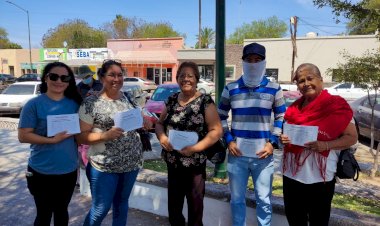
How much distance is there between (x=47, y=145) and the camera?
9.05ft

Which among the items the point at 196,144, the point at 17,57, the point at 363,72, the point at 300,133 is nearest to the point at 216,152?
the point at 196,144

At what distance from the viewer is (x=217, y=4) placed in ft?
14.5

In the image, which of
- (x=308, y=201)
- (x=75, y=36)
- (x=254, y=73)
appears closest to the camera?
(x=308, y=201)

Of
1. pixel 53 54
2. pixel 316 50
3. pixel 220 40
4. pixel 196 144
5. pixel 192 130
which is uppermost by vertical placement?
pixel 53 54

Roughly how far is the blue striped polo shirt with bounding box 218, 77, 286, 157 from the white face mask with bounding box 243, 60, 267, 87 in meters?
0.04

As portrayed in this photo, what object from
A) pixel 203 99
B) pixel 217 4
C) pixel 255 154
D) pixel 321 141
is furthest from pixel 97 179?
pixel 217 4

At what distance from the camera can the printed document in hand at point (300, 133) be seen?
102 inches

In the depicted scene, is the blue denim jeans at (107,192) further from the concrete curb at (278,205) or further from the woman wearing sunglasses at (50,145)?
the concrete curb at (278,205)

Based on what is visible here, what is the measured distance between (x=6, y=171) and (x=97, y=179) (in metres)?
3.93

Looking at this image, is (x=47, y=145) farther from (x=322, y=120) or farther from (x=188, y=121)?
(x=322, y=120)

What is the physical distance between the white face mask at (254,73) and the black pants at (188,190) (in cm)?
87

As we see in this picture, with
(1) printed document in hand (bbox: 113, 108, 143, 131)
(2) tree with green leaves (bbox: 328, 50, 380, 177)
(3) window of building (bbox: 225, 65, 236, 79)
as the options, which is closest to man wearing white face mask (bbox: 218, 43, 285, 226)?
(1) printed document in hand (bbox: 113, 108, 143, 131)

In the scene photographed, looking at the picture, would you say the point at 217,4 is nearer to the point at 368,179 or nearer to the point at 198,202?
the point at 198,202

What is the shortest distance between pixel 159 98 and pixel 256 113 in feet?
29.6
